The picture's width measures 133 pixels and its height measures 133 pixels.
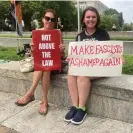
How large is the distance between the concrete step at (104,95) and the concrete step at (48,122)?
95mm

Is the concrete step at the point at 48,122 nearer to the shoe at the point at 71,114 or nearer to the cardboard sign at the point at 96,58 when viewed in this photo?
the shoe at the point at 71,114

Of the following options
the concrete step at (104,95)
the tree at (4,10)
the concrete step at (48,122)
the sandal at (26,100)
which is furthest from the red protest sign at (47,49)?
the tree at (4,10)

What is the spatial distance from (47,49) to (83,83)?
797 mm

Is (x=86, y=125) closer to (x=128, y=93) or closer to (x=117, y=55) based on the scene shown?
(x=128, y=93)

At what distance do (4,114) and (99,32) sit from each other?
184 cm

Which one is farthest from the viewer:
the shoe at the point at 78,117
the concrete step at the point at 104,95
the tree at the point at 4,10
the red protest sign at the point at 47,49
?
the tree at the point at 4,10

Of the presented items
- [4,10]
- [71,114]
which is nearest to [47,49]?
[71,114]

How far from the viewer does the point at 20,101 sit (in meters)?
4.71

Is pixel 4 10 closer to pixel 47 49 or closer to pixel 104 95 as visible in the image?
pixel 47 49

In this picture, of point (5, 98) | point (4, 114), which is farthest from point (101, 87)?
point (5, 98)

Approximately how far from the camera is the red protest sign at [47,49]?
14.5ft

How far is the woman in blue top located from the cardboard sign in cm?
12

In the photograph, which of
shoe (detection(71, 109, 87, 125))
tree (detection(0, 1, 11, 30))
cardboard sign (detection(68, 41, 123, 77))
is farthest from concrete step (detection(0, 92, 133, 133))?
tree (detection(0, 1, 11, 30))

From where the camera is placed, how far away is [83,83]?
13.1 ft
